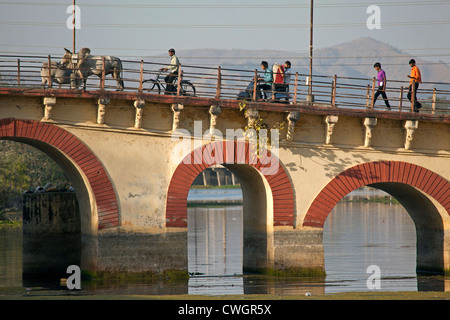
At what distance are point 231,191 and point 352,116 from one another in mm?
92297

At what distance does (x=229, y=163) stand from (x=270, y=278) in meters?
3.85

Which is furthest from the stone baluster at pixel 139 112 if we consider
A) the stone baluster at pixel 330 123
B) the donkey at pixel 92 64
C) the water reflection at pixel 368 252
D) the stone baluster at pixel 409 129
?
the stone baluster at pixel 409 129

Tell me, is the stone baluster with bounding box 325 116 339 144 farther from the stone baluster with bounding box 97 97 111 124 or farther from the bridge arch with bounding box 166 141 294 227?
the stone baluster with bounding box 97 97 111 124

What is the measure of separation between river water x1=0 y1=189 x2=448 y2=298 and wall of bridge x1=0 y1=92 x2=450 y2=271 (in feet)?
3.52

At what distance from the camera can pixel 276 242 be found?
24547 millimetres

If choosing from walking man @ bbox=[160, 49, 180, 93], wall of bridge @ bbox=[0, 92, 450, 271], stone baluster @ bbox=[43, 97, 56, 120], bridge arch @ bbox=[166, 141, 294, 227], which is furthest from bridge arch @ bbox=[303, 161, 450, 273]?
stone baluster @ bbox=[43, 97, 56, 120]

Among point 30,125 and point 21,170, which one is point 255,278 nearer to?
point 30,125

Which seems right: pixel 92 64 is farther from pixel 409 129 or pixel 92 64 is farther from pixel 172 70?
pixel 409 129

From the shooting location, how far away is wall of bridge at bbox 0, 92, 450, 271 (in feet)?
74.7

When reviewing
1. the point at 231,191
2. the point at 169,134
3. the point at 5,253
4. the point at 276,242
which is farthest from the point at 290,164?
the point at 231,191

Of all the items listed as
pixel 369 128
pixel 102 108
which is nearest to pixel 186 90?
pixel 102 108

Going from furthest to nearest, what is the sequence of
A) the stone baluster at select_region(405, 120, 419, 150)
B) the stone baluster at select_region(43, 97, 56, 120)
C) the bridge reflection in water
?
the stone baluster at select_region(405, 120, 419, 150) → the bridge reflection in water → the stone baluster at select_region(43, 97, 56, 120)

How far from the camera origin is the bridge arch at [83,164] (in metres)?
22.2

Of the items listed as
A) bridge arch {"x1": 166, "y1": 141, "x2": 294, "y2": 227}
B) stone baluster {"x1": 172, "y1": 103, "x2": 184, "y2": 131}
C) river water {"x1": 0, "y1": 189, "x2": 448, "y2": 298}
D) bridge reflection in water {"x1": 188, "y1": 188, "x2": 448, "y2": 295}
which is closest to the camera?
river water {"x1": 0, "y1": 189, "x2": 448, "y2": 298}
